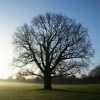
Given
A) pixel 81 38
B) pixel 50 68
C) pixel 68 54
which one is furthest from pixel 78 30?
pixel 50 68

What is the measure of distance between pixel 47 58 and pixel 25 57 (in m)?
4.20

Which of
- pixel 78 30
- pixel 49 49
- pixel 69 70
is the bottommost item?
pixel 69 70

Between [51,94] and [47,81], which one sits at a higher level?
[47,81]

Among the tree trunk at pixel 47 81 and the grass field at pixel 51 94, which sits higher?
the tree trunk at pixel 47 81

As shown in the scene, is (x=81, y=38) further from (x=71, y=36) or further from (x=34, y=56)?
(x=34, y=56)

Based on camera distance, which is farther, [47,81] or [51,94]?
[47,81]

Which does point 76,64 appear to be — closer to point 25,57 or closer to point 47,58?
point 47,58

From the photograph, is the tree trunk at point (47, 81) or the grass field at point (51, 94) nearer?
the grass field at point (51, 94)

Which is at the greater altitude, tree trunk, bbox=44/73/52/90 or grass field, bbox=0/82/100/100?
tree trunk, bbox=44/73/52/90

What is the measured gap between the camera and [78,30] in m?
52.2

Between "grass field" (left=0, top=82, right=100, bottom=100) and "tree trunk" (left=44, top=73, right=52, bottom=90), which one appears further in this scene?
"tree trunk" (left=44, top=73, right=52, bottom=90)

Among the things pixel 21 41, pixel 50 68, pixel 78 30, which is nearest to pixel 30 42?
pixel 21 41

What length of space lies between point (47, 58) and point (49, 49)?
1841 millimetres

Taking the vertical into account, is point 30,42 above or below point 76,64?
above
